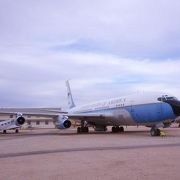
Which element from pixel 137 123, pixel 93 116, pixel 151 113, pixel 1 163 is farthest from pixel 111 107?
pixel 1 163

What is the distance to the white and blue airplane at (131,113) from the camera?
2694 centimetres

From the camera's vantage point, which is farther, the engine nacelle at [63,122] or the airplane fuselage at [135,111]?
the engine nacelle at [63,122]

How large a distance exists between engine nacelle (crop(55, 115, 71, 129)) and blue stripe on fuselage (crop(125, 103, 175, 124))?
7141mm

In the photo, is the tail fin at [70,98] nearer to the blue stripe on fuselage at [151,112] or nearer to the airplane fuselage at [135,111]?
the airplane fuselage at [135,111]

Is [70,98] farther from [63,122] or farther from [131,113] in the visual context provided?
[131,113]

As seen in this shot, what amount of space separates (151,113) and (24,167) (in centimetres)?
1820

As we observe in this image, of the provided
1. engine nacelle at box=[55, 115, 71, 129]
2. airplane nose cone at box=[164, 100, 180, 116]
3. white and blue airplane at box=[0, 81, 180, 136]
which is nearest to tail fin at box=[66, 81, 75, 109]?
white and blue airplane at box=[0, 81, 180, 136]

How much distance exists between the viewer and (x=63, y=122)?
3516 cm

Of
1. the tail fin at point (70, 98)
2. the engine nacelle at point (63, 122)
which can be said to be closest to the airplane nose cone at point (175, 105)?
the engine nacelle at point (63, 122)

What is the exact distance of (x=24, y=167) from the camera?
35.4 feet

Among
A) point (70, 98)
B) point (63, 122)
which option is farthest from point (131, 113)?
point (70, 98)

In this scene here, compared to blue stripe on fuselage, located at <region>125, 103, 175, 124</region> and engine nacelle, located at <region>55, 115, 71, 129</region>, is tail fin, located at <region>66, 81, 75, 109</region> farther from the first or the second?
blue stripe on fuselage, located at <region>125, 103, 175, 124</region>

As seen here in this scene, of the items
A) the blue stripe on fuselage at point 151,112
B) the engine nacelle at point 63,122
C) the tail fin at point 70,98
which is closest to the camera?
the blue stripe on fuselage at point 151,112

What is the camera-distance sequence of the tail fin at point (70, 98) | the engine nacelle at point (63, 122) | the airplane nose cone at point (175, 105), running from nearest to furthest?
1. the airplane nose cone at point (175, 105)
2. the engine nacelle at point (63, 122)
3. the tail fin at point (70, 98)
